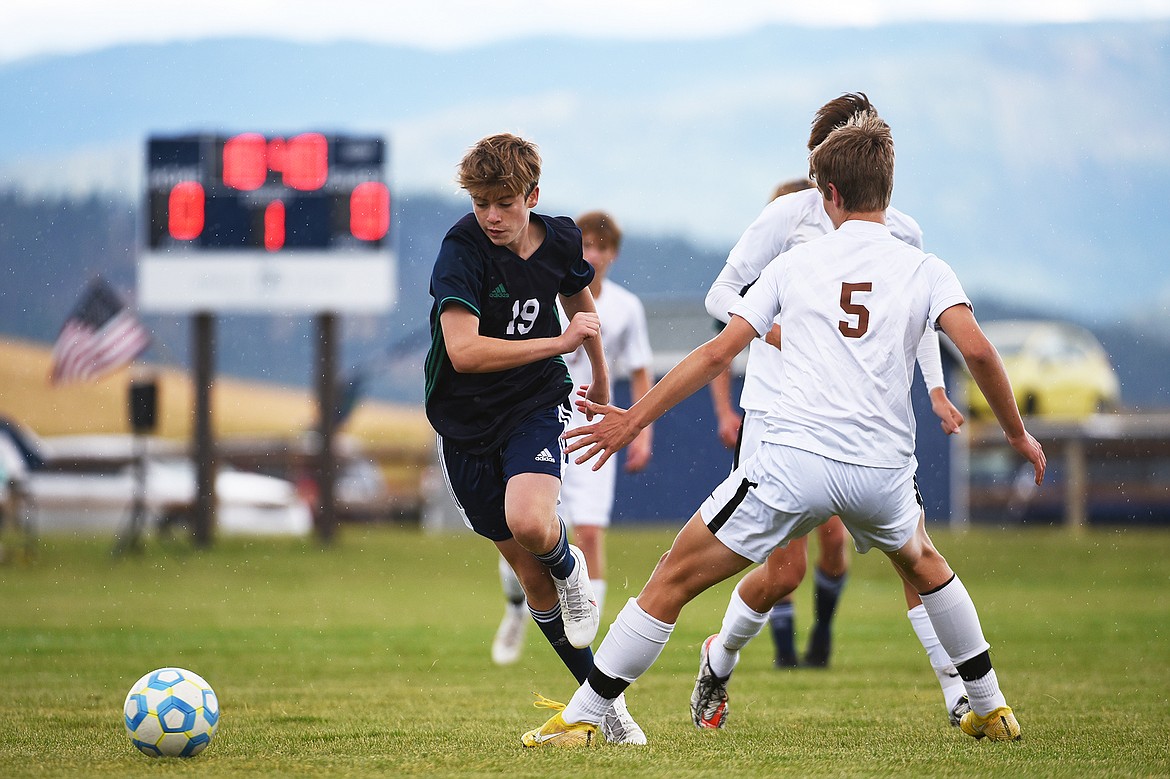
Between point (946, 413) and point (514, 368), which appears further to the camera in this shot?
point (946, 413)

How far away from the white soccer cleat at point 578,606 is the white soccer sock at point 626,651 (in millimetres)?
501

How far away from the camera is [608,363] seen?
7.68 metres

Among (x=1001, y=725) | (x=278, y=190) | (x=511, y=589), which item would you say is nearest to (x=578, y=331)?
(x=1001, y=725)

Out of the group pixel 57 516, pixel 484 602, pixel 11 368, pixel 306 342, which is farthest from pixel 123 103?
pixel 484 602

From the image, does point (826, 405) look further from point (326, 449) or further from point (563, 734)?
point (326, 449)

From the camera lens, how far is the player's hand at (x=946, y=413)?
4969 mm

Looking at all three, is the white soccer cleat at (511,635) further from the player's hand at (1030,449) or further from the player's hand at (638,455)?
the player's hand at (1030,449)

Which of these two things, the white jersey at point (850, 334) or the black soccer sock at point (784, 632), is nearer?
the white jersey at point (850, 334)

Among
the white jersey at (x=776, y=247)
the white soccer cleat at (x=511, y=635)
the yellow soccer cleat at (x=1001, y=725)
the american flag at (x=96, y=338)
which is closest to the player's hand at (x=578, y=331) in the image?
the white jersey at (x=776, y=247)

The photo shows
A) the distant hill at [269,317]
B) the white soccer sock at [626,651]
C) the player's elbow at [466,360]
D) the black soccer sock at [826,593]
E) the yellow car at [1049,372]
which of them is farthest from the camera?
the distant hill at [269,317]

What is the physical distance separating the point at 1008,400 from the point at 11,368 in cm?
6953

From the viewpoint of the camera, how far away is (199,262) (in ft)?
69.0

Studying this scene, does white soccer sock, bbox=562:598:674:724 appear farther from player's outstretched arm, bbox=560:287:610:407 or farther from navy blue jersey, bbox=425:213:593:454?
player's outstretched arm, bbox=560:287:610:407

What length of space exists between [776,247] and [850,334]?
1.25 meters
